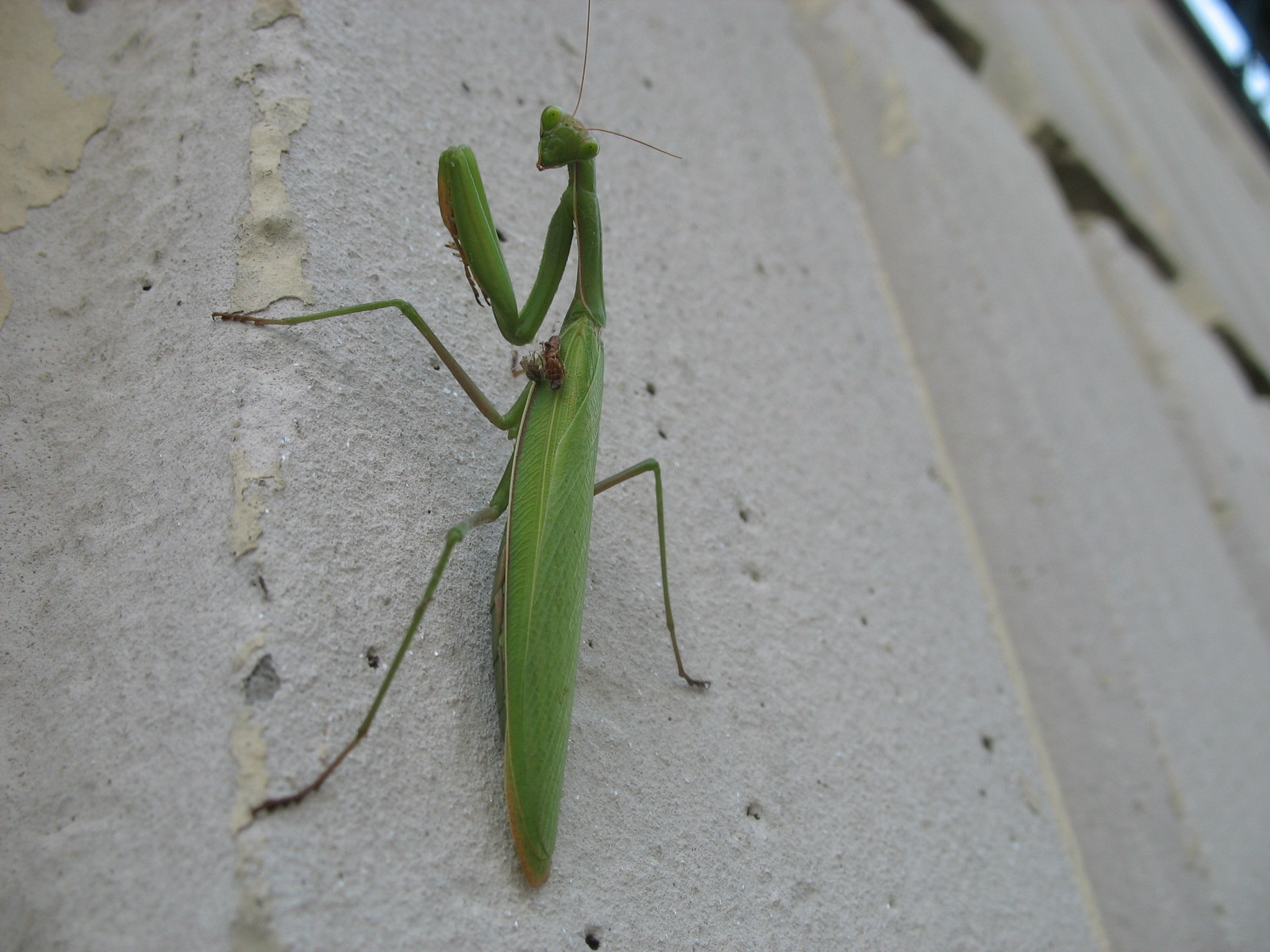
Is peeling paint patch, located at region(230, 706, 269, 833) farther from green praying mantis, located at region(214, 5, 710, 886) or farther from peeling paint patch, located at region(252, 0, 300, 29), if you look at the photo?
peeling paint patch, located at region(252, 0, 300, 29)

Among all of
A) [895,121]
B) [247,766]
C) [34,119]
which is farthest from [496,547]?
[895,121]

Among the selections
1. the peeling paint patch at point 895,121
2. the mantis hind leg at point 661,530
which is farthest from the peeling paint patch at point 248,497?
the peeling paint patch at point 895,121

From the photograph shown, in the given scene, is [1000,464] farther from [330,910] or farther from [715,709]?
[330,910]

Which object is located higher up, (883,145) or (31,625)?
(883,145)

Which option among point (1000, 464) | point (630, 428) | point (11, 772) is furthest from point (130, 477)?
point (1000, 464)

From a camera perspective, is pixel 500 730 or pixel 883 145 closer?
pixel 500 730

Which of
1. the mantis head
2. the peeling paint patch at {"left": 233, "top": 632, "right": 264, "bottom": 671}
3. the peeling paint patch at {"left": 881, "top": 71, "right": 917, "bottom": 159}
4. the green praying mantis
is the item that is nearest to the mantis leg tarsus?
the green praying mantis

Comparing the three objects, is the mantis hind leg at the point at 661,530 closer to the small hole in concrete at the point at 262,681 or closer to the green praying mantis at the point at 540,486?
the green praying mantis at the point at 540,486
